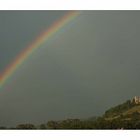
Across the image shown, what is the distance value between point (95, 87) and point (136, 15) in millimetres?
1488

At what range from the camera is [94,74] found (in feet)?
20.4

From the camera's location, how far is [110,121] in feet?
20.3

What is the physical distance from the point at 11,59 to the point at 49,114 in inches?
48.4

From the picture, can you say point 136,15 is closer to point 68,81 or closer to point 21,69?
point 68,81

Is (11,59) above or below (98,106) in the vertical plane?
above

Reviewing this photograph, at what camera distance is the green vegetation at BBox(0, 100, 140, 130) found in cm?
612

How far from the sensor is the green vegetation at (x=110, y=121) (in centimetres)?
612

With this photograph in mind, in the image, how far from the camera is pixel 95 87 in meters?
6.16
